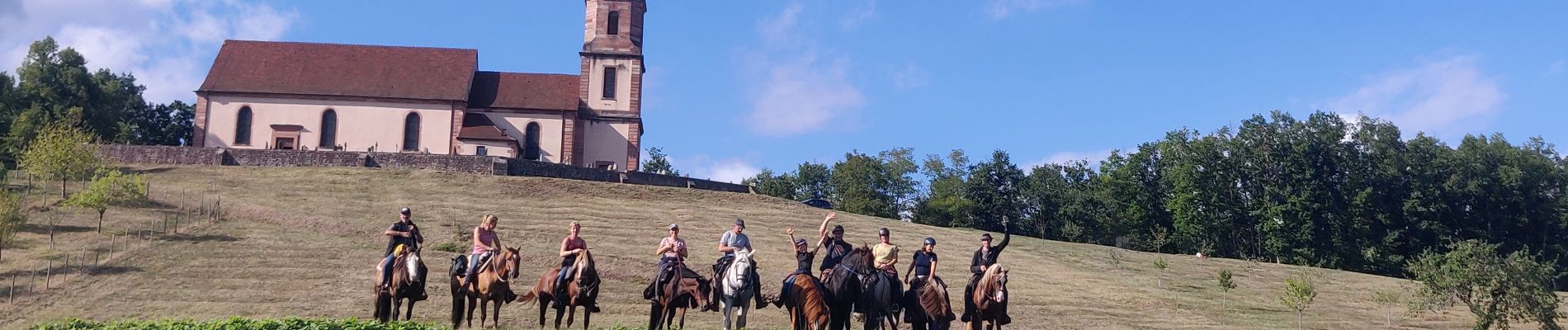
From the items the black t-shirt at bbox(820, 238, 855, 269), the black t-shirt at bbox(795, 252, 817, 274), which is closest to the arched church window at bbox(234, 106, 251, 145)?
the black t-shirt at bbox(820, 238, 855, 269)

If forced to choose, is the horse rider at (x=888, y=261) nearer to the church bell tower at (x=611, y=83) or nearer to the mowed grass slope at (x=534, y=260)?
the mowed grass slope at (x=534, y=260)

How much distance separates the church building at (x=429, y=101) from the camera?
68.2m

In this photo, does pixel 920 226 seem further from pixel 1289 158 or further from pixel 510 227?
pixel 1289 158

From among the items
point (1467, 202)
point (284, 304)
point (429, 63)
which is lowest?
point (284, 304)

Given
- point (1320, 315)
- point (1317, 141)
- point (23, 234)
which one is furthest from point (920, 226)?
point (23, 234)

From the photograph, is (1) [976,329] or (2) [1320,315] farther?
(2) [1320,315]

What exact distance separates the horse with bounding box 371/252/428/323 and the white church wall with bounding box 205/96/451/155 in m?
48.0

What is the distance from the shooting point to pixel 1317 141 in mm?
71438

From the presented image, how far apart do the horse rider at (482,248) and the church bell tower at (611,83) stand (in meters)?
48.4

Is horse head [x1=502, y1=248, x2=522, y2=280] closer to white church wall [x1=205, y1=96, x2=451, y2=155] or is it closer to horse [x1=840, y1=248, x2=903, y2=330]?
horse [x1=840, y1=248, x2=903, y2=330]

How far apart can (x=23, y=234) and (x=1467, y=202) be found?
2672 inches

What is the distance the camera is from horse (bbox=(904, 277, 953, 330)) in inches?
840

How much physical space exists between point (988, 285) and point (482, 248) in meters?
8.54

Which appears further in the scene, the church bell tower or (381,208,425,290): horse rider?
the church bell tower
